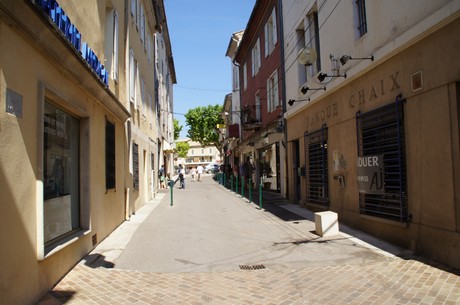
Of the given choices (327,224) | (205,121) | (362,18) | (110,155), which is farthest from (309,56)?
(205,121)

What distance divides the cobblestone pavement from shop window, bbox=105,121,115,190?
2.83 m

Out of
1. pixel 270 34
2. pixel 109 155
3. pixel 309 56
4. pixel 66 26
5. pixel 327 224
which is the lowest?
pixel 327 224

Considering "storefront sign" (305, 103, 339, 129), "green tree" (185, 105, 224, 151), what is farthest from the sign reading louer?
"green tree" (185, 105, 224, 151)

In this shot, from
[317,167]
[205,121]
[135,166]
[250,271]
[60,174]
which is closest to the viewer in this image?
[250,271]

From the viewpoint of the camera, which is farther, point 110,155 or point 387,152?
point 110,155

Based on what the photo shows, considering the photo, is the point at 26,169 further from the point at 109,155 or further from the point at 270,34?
the point at 270,34

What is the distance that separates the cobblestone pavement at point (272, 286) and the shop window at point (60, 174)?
72 centimetres

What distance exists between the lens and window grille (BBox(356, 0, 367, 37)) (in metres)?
8.95

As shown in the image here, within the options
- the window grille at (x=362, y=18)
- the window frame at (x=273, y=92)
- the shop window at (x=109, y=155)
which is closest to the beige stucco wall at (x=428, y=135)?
the window grille at (x=362, y=18)

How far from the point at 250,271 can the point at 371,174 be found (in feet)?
11.5

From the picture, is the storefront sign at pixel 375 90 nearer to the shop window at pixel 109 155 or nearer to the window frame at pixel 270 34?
the shop window at pixel 109 155

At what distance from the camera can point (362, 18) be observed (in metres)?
9.04

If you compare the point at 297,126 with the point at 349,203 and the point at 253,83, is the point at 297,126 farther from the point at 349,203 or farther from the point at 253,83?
the point at 253,83

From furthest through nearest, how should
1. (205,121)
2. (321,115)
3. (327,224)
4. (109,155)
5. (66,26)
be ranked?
(205,121)
(321,115)
(109,155)
(327,224)
(66,26)
